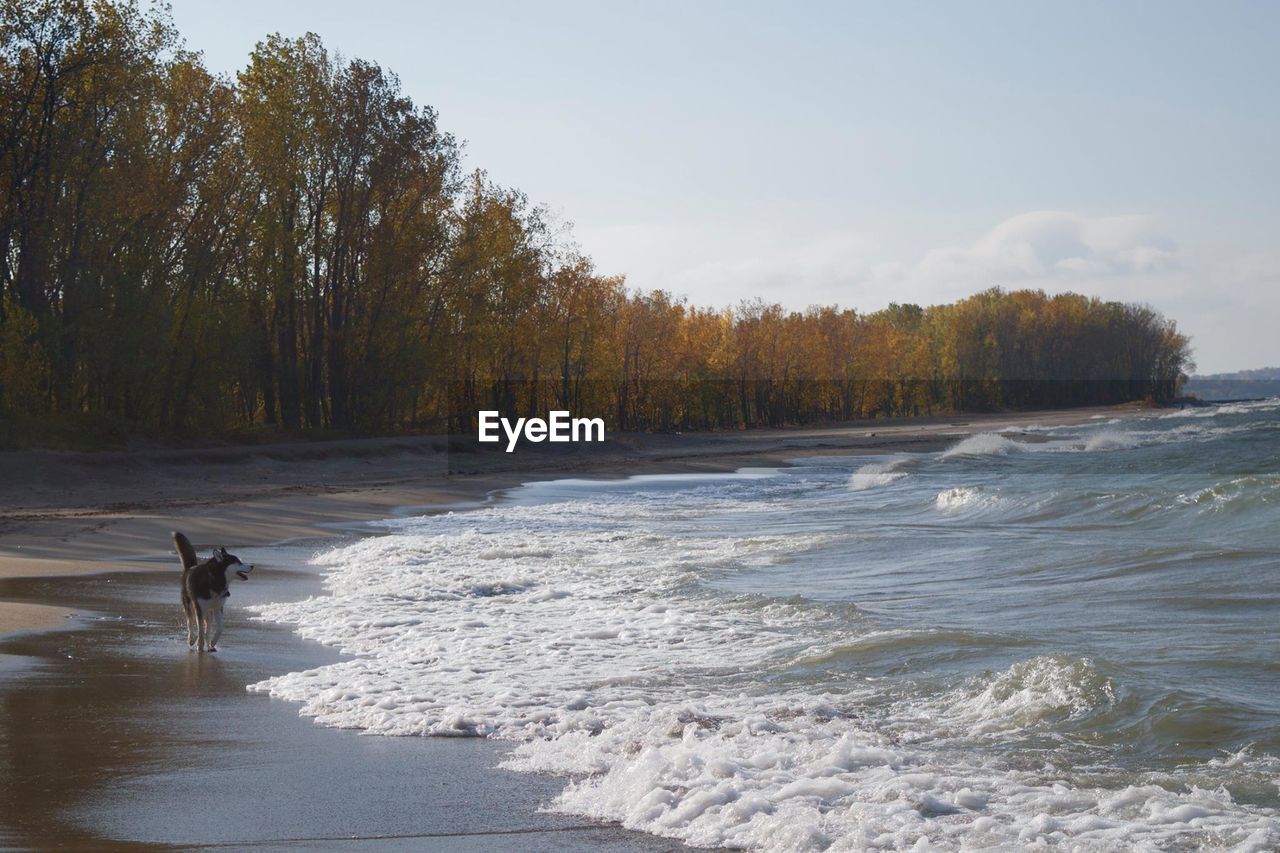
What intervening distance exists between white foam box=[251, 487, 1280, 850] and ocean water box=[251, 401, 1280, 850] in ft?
0.08

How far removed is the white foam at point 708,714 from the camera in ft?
18.4

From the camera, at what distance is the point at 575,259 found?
65.6 metres

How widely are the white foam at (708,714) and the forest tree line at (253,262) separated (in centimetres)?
2381

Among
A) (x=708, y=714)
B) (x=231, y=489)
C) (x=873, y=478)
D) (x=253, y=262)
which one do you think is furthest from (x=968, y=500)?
(x=253, y=262)

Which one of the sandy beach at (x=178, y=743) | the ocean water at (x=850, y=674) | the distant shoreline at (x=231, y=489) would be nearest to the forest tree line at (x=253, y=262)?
the distant shoreline at (x=231, y=489)

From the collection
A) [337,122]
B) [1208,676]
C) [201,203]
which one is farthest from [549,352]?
[1208,676]

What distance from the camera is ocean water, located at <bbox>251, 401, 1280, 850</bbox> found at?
584cm

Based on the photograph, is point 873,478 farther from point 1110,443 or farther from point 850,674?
point 850,674

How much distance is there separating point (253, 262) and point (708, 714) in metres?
40.3

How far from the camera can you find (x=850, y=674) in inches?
353

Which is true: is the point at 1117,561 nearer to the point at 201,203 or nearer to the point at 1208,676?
the point at 1208,676

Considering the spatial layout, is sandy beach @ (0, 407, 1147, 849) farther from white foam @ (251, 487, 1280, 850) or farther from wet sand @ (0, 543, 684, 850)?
white foam @ (251, 487, 1280, 850)

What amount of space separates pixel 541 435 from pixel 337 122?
20754 millimetres

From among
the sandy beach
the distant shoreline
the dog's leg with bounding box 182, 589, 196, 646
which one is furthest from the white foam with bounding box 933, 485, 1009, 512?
the dog's leg with bounding box 182, 589, 196, 646
